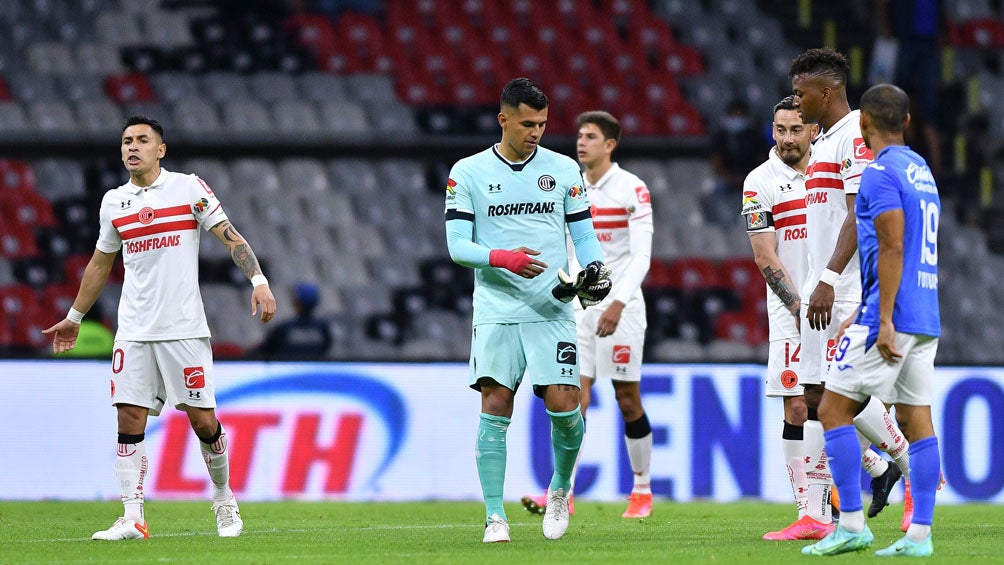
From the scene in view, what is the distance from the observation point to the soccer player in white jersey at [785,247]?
8.60 meters

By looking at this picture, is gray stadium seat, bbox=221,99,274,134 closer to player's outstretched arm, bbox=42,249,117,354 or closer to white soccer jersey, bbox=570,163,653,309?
white soccer jersey, bbox=570,163,653,309

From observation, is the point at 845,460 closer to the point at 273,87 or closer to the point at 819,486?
the point at 819,486

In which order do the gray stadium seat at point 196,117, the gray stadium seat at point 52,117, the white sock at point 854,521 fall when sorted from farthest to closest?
1. the gray stadium seat at point 196,117
2. the gray stadium seat at point 52,117
3. the white sock at point 854,521

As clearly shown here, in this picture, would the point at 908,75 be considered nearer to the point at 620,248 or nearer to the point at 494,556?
the point at 620,248

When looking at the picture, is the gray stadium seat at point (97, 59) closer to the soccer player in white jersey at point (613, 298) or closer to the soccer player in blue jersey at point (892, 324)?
the soccer player in white jersey at point (613, 298)

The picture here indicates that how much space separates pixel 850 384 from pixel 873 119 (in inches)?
47.6

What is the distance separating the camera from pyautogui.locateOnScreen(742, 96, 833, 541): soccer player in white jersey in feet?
28.2

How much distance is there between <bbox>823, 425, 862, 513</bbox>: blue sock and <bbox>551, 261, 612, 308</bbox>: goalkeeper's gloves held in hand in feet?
4.61

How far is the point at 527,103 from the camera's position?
7.57 meters

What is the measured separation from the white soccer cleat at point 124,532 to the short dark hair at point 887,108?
4.55 meters

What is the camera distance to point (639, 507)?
10250 mm

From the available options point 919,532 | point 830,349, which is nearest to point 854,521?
point 919,532

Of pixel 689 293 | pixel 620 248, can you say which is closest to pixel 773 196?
pixel 620 248

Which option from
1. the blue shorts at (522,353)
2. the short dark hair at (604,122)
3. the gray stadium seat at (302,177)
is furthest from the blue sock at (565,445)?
the gray stadium seat at (302,177)
